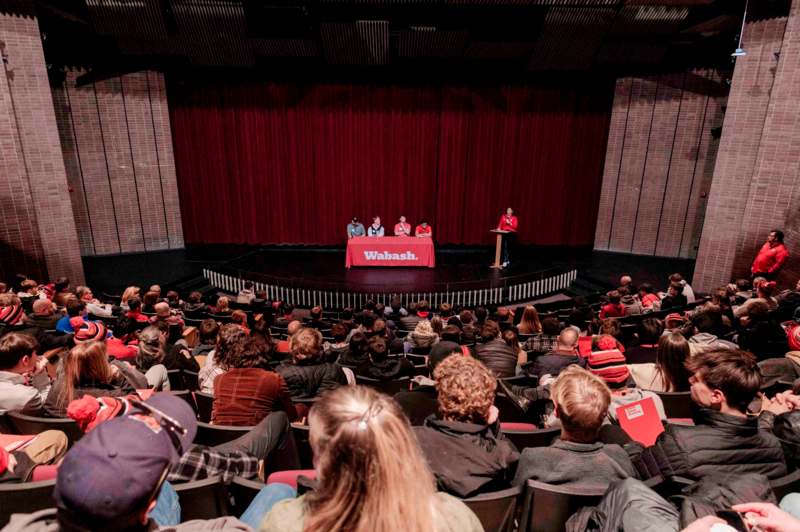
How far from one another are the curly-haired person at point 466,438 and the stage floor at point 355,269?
315 inches

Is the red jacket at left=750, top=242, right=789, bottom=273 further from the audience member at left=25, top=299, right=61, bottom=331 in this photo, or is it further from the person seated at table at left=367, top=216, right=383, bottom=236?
the audience member at left=25, top=299, right=61, bottom=331

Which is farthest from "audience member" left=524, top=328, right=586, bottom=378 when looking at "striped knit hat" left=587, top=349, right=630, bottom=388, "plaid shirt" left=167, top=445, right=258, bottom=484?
"plaid shirt" left=167, top=445, right=258, bottom=484

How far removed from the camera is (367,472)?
1214 mm

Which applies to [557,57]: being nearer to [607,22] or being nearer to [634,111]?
[607,22]

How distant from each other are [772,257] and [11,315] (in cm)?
1090

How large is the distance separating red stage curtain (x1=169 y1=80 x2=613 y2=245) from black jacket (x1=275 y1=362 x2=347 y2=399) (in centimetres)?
1089

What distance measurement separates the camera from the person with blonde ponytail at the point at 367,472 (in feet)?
3.95

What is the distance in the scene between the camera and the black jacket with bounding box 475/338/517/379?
15.0ft

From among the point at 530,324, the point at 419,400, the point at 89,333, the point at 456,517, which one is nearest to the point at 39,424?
the point at 89,333

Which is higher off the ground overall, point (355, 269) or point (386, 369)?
point (386, 369)

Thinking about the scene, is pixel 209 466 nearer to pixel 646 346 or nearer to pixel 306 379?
pixel 306 379

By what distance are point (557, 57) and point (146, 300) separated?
10.1m

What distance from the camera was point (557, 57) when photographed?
11641 millimetres

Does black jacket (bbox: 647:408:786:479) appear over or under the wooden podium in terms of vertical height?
over
